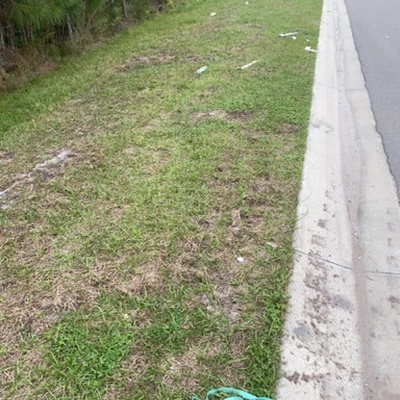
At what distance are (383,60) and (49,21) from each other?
5301 mm

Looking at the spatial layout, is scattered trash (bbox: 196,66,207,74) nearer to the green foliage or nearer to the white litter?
the white litter

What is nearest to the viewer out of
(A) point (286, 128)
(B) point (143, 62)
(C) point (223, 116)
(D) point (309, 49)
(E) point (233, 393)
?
(E) point (233, 393)

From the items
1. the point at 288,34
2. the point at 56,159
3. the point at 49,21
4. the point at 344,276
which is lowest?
the point at 344,276

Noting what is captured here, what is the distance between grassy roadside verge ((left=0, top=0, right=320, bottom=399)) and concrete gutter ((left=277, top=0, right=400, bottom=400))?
5.0 inches

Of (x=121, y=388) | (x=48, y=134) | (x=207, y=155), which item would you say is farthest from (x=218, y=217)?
(x=48, y=134)

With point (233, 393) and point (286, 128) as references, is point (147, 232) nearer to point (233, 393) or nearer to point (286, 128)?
point (233, 393)

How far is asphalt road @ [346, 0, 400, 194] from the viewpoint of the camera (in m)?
4.44

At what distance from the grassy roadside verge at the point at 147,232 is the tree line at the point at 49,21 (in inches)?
46.5

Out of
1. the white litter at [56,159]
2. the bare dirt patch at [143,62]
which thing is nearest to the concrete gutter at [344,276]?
the white litter at [56,159]

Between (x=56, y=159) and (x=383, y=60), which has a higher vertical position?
(x=56, y=159)

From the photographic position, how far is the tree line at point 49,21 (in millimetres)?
5887

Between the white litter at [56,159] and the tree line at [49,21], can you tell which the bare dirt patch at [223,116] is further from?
the tree line at [49,21]

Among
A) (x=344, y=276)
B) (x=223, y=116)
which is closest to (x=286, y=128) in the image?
(x=223, y=116)

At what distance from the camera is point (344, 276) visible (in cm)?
261
